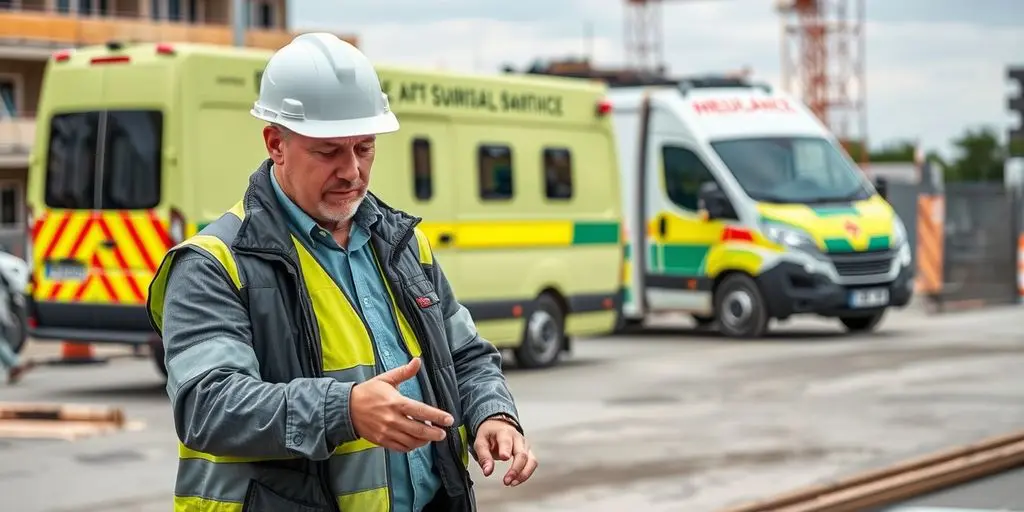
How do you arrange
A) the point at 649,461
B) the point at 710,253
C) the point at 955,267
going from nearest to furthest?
the point at 649,461 < the point at 710,253 < the point at 955,267

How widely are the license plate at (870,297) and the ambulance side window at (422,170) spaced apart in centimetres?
598

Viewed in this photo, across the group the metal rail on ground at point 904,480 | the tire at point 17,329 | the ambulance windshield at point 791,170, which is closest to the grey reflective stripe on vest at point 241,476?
the metal rail on ground at point 904,480

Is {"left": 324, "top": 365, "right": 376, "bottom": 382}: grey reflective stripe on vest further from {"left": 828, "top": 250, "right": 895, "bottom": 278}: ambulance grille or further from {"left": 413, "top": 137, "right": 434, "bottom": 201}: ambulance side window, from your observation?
{"left": 828, "top": 250, "right": 895, "bottom": 278}: ambulance grille

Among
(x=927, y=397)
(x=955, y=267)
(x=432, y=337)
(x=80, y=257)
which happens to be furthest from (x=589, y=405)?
(x=955, y=267)

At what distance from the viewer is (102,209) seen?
1386 centimetres

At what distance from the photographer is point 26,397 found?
570 inches

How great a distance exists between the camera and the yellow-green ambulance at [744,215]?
1939 cm

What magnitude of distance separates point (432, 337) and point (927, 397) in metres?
10.8

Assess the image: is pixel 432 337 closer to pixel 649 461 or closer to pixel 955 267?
pixel 649 461

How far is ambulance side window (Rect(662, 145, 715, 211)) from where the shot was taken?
19.8 meters

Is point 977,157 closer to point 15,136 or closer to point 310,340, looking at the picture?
point 15,136

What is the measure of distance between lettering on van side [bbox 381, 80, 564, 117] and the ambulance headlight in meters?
3.17

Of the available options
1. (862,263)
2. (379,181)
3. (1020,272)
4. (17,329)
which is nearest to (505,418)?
(379,181)

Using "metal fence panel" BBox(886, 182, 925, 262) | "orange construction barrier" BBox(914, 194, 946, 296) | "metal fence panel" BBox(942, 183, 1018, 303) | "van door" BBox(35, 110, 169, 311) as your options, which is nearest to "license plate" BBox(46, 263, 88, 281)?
"van door" BBox(35, 110, 169, 311)
